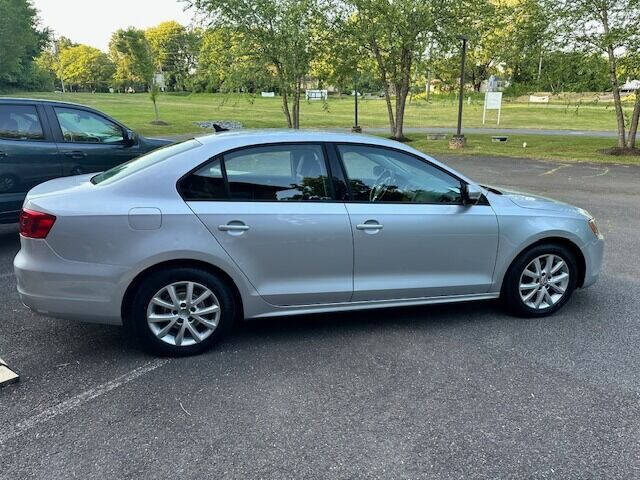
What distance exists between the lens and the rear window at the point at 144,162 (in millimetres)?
3746

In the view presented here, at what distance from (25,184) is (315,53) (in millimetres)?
14612

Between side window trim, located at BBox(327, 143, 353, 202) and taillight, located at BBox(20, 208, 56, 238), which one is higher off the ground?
side window trim, located at BBox(327, 143, 353, 202)

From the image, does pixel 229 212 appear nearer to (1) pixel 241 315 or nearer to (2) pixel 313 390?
(1) pixel 241 315

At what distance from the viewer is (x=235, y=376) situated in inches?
134

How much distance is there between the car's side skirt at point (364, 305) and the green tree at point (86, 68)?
366 feet

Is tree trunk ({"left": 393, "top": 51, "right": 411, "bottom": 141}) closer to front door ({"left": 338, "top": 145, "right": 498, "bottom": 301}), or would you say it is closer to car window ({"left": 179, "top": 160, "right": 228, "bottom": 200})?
front door ({"left": 338, "top": 145, "right": 498, "bottom": 301})

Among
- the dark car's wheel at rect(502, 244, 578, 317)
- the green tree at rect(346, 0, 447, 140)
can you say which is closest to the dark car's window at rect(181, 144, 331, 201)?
the dark car's wheel at rect(502, 244, 578, 317)

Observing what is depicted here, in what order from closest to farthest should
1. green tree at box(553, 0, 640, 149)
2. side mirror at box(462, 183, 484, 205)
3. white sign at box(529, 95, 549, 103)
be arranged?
1. side mirror at box(462, 183, 484, 205)
2. green tree at box(553, 0, 640, 149)
3. white sign at box(529, 95, 549, 103)

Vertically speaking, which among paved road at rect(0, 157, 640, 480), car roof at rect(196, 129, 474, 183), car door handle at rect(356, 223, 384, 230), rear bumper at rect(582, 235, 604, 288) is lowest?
paved road at rect(0, 157, 640, 480)

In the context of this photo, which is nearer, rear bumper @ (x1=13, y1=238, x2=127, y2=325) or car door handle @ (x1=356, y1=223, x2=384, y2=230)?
rear bumper @ (x1=13, y1=238, x2=127, y2=325)

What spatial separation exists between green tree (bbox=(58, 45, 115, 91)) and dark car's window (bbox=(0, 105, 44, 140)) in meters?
107

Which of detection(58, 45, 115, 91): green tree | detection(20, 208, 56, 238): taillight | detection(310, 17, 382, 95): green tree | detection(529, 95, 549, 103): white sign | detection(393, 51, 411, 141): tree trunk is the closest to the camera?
detection(20, 208, 56, 238): taillight

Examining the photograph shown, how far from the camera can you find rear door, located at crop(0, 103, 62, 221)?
6090 mm

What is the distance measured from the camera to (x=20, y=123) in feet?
20.6
